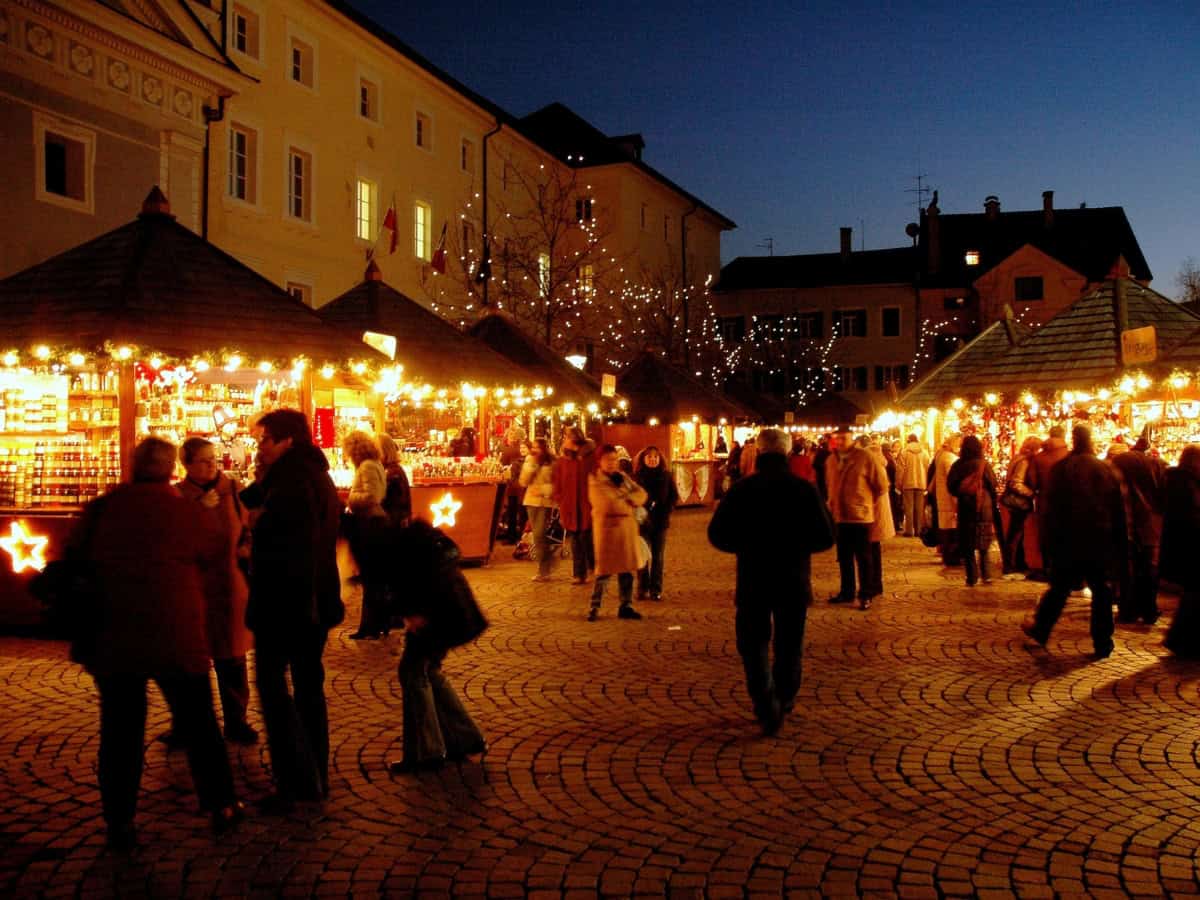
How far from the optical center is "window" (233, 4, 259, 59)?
988 inches

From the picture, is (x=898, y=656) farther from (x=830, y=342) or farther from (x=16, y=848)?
(x=830, y=342)

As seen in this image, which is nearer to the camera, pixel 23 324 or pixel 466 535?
pixel 23 324

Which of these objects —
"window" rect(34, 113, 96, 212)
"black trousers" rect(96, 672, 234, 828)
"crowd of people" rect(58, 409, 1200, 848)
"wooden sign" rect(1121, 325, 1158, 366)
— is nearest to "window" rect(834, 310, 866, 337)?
"window" rect(34, 113, 96, 212)

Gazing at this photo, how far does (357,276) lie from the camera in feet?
97.1

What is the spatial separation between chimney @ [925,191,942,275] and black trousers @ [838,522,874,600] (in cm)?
5291

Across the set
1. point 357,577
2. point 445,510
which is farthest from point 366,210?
point 357,577

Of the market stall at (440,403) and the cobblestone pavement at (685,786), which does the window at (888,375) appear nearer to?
the market stall at (440,403)

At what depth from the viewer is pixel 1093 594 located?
28.9 feet

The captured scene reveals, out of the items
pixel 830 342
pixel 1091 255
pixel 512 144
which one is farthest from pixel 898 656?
pixel 1091 255

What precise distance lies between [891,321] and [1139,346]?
4977cm

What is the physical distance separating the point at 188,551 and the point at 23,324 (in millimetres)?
7275

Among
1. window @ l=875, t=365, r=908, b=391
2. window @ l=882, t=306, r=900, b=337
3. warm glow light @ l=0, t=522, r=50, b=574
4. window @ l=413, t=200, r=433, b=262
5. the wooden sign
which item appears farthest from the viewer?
window @ l=882, t=306, r=900, b=337

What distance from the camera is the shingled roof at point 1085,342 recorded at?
47.3 ft

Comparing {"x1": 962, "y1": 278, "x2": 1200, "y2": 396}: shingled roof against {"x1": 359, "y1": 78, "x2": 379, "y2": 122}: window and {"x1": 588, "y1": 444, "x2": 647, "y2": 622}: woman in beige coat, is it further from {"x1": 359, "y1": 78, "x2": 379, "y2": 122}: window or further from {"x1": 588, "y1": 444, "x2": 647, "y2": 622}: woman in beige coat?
{"x1": 359, "y1": 78, "x2": 379, "y2": 122}: window
